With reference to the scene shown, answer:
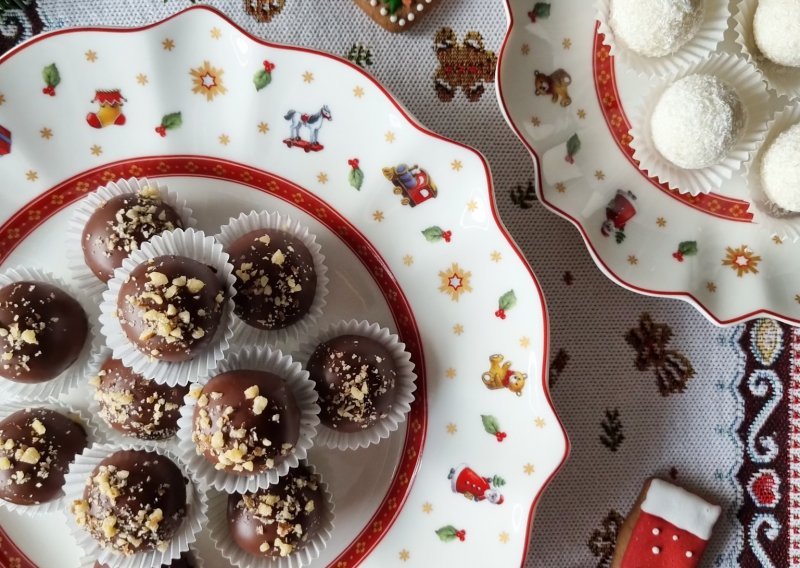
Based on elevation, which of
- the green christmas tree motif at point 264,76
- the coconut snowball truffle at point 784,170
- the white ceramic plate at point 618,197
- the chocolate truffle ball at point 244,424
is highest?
the coconut snowball truffle at point 784,170

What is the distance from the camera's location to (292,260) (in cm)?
118

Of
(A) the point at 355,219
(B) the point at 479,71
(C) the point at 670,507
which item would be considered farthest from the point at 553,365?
(B) the point at 479,71

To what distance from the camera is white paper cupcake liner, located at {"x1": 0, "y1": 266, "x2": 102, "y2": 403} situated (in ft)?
4.13

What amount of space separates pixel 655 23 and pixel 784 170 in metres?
0.37

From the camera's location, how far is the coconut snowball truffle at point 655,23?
46.7 inches

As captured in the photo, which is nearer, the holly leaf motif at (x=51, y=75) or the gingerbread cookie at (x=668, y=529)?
the holly leaf motif at (x=51, y=75)

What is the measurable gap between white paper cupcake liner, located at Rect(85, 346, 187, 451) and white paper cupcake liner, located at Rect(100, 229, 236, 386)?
96mm

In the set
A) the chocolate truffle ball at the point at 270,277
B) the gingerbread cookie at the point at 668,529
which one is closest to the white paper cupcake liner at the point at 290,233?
the chocolate truffle ball at the point at 270,277

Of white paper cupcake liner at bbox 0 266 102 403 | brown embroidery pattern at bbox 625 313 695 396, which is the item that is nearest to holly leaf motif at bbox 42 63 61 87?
white paper cupcake liner at bbox 0 266 102 403

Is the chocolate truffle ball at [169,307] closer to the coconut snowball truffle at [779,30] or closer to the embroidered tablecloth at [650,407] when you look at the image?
the embroidered tablecloth at [650,407]

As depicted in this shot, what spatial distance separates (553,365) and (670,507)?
0.39m

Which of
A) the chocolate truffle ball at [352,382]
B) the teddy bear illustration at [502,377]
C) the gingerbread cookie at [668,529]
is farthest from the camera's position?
the gingerbread cookie at [668,529]

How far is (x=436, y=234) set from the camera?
1289 mm

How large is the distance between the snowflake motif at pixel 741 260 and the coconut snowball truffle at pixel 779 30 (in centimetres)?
37
